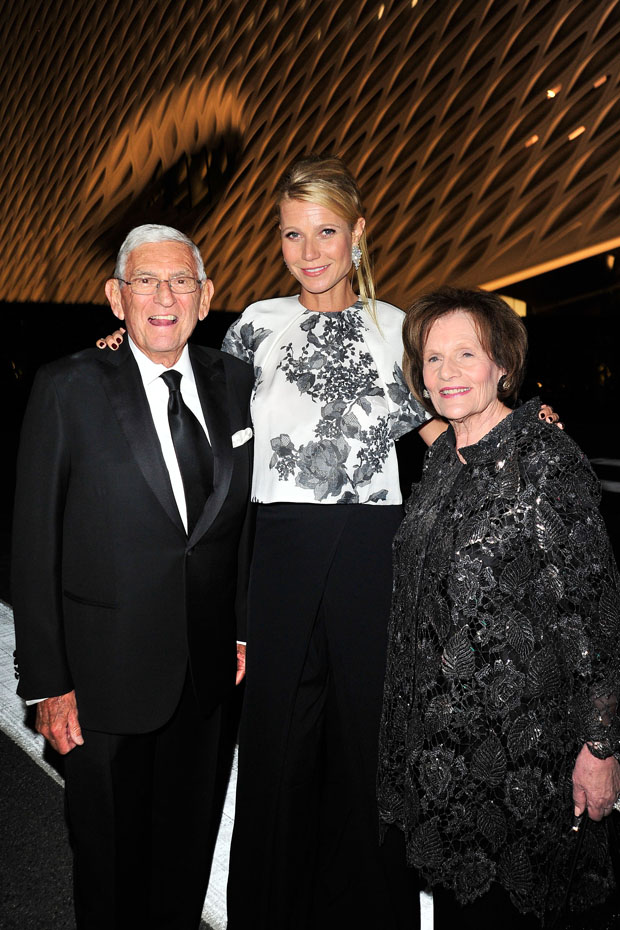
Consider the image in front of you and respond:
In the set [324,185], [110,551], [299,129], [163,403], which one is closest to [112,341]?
[163,403]

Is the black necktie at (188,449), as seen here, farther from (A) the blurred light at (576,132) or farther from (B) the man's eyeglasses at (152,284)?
(A) the blurred light at (576,132)

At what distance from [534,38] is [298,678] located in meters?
12.6

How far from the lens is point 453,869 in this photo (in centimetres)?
157

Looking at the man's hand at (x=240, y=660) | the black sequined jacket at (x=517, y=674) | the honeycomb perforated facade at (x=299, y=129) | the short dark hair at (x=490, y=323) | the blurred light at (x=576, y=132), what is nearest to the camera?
the black sequined jacket at (x=517, y=674)

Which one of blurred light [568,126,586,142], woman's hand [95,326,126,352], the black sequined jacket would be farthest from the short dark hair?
blurred light [568,126,586,142]

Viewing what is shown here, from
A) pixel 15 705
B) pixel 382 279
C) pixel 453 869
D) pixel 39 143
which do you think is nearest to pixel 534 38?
pixel 382 279

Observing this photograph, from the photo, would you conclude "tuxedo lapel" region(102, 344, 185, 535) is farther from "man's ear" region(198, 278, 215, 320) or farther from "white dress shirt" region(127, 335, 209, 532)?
"man's ear" region(198, 278, 215, 320)

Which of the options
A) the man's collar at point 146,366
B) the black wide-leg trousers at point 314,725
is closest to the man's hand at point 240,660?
the black wide-leg trousers at point 314,725

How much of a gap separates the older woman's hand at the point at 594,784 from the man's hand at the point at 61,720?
1167mm

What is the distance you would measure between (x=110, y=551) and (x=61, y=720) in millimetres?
447

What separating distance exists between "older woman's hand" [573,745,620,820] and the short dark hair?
786 millimetres

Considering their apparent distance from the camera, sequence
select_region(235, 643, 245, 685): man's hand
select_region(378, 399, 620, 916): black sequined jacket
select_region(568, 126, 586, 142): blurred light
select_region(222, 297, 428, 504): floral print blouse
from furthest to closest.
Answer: select_region(568, 126, 586, 142): blurred light
select_region(235, 643, 245, 685): man's hand
select_region(222, 297, 428, 504): floral print blouse
select_region(378, 399, 620, 916): black sequined jacket

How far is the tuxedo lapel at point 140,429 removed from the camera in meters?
1.81

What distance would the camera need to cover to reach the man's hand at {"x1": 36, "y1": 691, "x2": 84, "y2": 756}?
1.88 m
